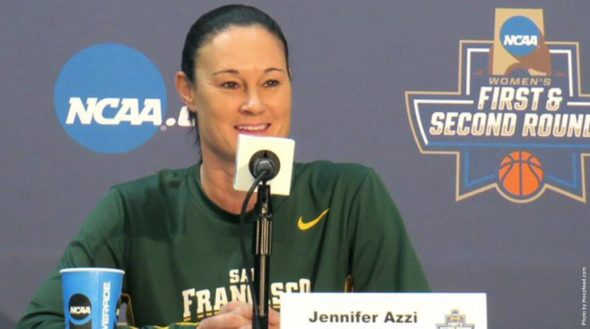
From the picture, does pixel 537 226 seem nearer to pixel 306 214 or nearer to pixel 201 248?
pixel 306 214

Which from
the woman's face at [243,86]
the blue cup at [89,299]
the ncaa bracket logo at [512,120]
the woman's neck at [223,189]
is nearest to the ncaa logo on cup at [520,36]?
the ncaa bracket logo at [512,120]

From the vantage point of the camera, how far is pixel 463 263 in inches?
106

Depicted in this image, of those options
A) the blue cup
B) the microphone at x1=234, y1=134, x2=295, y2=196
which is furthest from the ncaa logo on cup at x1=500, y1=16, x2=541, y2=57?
the blue cup

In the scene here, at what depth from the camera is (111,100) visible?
2697 mm

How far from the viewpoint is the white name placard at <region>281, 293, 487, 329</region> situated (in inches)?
53.6

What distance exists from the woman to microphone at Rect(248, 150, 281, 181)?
49 cm

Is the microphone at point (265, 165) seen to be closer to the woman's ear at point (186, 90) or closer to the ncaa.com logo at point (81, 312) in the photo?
the ncaa.com logo at point (81, 312)

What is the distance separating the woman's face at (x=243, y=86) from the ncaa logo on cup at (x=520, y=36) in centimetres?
90

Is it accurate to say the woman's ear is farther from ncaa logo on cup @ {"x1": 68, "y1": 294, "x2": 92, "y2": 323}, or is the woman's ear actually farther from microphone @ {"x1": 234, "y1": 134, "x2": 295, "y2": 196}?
ncaa logo on cup @ {"x1": 68, "y1": 294, "x2": 92, "y2": 323}

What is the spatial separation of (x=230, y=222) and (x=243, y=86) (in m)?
0.28

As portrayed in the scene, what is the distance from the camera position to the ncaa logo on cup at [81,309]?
4.75ft

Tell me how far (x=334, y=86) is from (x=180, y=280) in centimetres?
90

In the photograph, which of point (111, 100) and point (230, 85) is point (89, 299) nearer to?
point (230, 85)

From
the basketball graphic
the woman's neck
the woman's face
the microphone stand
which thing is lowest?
the microphone stand
